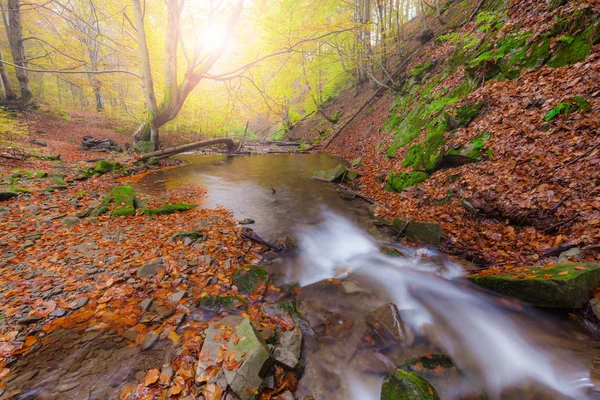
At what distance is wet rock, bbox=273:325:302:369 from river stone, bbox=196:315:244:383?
640 mm

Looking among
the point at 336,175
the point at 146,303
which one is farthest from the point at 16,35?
the point at 146,303

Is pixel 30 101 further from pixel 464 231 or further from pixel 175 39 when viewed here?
pixel 464 231

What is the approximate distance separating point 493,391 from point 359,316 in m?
1.64

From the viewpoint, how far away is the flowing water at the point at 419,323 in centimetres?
257

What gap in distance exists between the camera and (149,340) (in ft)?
8.82

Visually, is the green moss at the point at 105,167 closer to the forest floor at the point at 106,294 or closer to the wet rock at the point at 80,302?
the forest floor at the point at 106,294

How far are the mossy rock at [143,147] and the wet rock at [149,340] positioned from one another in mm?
12398

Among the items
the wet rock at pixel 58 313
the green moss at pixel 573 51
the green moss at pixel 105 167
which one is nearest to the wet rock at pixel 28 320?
the wet rock at pixel 58 313

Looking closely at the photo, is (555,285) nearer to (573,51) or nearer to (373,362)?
(373,362)

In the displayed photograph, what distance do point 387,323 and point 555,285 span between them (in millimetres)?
2121

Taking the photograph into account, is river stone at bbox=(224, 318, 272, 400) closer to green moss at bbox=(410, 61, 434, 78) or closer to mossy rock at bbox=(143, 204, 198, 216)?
mossy rock at bbox=(143, 204, 198, 216)

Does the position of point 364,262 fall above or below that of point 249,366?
below

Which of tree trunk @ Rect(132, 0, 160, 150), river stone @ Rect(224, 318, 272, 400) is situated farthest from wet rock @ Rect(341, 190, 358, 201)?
tree trunk @ Rect(132, 0, 160, 150)

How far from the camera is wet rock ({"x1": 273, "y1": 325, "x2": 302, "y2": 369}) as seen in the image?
8.53 feet
